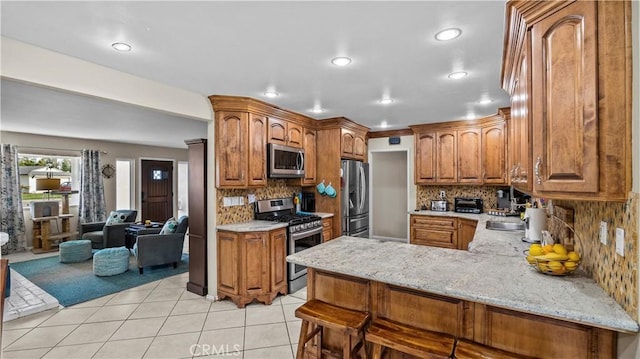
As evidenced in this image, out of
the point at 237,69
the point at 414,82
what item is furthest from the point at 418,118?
the point at 237,69

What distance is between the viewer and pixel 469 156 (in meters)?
4.86

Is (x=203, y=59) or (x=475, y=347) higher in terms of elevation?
(x=203, y=59)

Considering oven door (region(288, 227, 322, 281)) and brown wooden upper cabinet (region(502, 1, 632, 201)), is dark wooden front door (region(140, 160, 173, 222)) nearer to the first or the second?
oven door (region(288, 227, 322, 281))

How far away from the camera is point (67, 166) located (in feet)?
22.6

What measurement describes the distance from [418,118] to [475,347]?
3.78m

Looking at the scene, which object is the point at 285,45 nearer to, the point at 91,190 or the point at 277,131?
the point at 277,131

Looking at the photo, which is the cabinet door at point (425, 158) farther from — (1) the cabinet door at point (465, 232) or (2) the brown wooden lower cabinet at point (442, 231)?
(1) the cabinet door at point (465, 232)

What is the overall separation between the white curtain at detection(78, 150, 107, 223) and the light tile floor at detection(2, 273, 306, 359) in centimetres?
409

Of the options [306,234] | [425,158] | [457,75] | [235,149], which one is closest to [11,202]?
[235,149]

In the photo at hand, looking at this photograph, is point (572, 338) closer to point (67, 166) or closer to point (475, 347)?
point (475, 347)

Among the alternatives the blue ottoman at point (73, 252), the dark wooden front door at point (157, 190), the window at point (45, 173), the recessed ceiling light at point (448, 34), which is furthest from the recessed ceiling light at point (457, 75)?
the dark wooden front door at point (157, 190)

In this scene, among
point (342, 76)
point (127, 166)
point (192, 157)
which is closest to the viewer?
point (342, 76)

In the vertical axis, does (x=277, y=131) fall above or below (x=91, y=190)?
above

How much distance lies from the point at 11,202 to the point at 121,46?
19.8 feet
